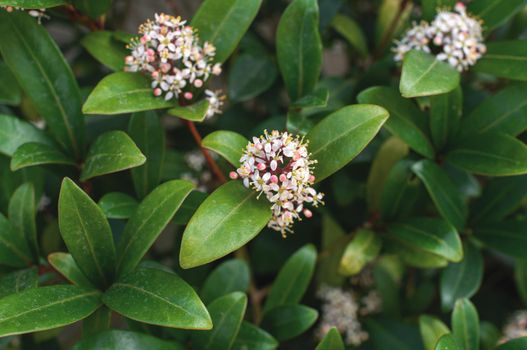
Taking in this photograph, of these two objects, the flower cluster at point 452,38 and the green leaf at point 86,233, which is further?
the flower cluster at point 452,38

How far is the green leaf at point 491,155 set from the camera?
41.4 inches

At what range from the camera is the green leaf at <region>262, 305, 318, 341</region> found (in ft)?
3.70

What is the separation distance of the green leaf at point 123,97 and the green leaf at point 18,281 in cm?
30

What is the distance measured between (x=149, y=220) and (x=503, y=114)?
0.70 meters

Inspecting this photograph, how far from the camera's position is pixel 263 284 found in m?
1.78

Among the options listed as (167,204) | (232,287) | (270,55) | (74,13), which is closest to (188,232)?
(167,204)

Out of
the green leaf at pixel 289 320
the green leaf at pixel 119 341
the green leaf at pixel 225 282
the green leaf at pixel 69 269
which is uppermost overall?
the green leaf at pixel 69 269

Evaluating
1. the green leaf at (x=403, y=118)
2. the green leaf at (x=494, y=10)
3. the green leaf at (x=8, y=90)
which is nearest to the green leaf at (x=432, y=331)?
the green leaf at (x=403, y=118)

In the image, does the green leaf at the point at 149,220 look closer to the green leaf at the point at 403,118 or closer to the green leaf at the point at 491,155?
the green leaf at the point at 403,118

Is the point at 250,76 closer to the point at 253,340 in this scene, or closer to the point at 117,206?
the point at 117,206

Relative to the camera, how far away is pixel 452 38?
43.5 inches

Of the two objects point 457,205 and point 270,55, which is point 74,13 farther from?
point 457,205

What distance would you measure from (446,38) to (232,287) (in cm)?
63

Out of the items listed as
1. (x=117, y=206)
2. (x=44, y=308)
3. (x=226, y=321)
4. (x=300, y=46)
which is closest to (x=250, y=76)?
(x=300, y=46)
